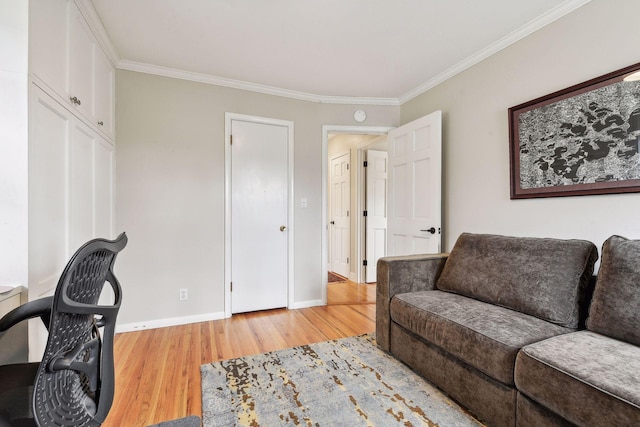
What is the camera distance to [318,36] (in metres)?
2.14

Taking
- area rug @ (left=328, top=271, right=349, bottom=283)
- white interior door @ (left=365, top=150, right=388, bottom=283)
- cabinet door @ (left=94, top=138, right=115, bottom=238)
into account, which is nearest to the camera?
cabinet door @ (left=94, top=138, right=115, bottom=238)

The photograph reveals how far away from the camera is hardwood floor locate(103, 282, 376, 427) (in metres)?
1.56

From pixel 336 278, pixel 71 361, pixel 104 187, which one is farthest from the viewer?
pixel 336 278

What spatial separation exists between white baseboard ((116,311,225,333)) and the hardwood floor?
6 centimetres

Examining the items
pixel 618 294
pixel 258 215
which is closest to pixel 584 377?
pixel 618 294

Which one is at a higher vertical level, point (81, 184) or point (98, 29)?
point (98, 29)

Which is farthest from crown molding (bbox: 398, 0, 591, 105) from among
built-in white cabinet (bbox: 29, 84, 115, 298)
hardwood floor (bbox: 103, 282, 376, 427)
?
built-in white cabinet (bbox: 29, 84, 115, 298)

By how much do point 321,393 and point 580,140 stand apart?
2160mm

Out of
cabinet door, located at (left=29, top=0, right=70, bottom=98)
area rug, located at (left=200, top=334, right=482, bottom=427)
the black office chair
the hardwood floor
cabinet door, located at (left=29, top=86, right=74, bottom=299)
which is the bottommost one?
the hardwood floor

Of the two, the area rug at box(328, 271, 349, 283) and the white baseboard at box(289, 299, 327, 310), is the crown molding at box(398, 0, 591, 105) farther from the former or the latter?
the area rug at box(328, 271, 349, 283)

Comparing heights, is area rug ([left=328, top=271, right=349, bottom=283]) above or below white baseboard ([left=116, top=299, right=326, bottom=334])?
below

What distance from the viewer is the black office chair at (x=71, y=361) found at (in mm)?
692

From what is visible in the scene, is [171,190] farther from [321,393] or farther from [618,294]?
[618,294]

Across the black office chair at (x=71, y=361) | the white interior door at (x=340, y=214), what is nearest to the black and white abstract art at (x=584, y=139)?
the black office chair at (x=71, y=361)
